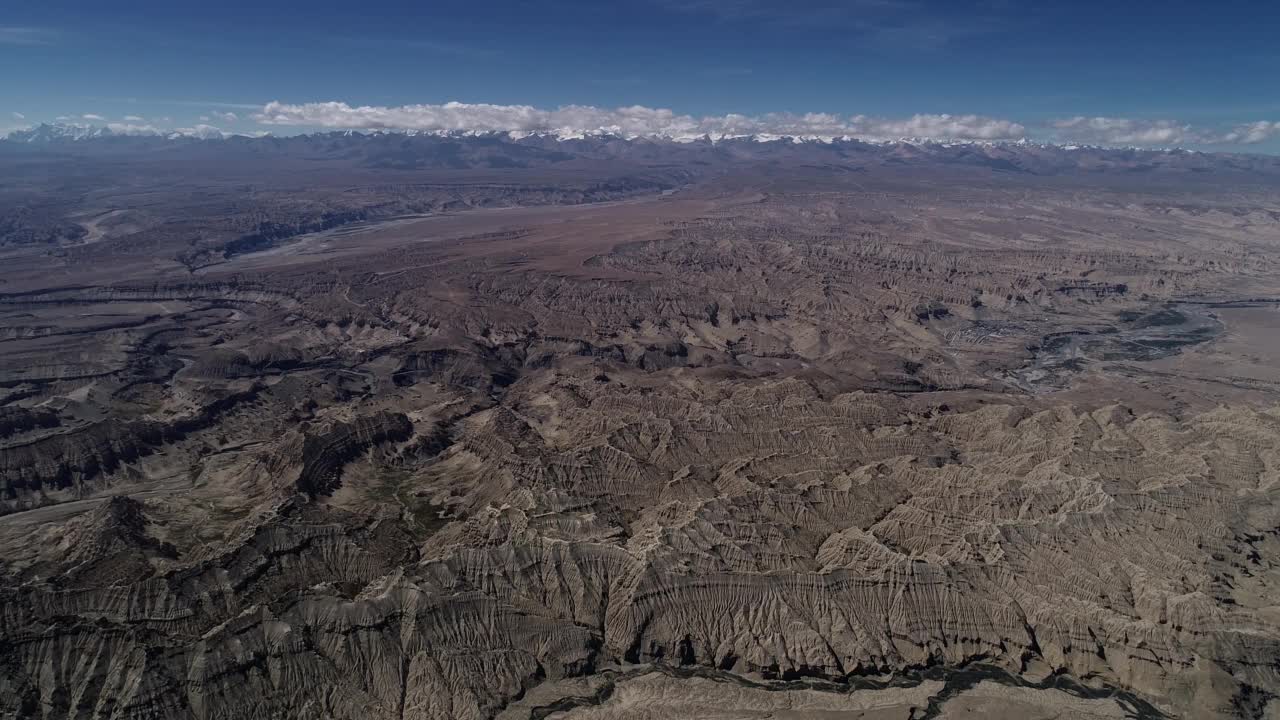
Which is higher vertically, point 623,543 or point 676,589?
point 623,543

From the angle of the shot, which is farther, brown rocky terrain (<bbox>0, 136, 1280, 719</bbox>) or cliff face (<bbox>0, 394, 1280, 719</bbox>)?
brown rocky terrain (<bbox>0, 136, 1280, 719</bbox>)

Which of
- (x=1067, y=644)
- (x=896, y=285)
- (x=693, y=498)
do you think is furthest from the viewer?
(x=896, y=285)

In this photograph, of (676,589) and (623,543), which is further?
(623,543)

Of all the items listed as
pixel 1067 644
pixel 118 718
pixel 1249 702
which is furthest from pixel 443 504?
pixel 1249 702

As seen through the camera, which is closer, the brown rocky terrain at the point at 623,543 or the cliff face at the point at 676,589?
the cliff face at the point at 676,589

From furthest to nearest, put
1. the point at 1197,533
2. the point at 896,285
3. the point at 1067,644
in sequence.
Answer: the point at 896,285, the point at 1197,533, the point at 1067,644

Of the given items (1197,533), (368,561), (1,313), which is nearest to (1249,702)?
(1197,533)

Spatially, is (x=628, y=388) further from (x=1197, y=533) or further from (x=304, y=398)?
(x=1197, y=533)

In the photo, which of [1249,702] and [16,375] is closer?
[1249,702]

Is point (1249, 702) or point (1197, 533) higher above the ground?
point (1197, 533)

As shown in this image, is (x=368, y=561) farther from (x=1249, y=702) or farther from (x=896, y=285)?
(x=896, y=285)
